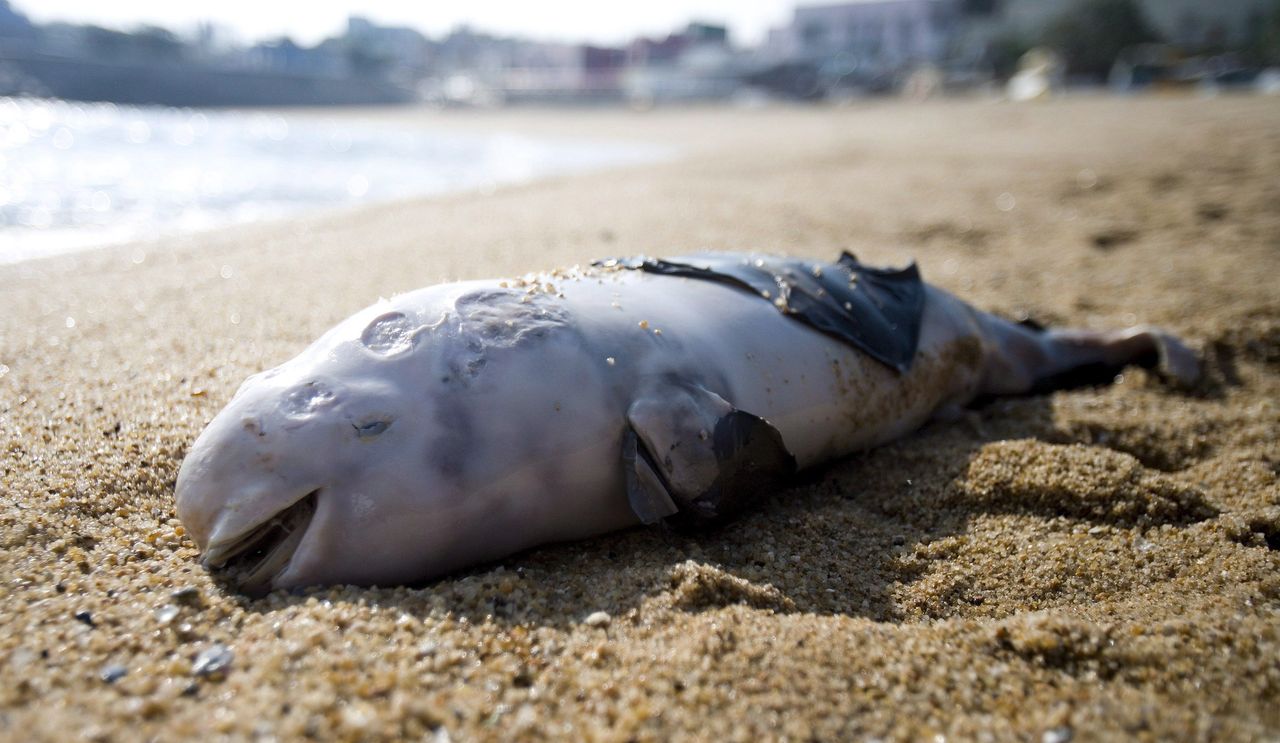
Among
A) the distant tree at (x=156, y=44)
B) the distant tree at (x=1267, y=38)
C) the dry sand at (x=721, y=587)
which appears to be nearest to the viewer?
the dry sand at (x=721, y=587)

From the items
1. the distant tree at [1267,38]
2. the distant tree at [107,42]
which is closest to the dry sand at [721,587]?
the distant tree at [1267,38]

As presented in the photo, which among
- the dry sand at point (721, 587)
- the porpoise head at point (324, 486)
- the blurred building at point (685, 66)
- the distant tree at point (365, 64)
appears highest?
the distant tree at point (365, 64)

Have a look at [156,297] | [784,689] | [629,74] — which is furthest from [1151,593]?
[629,74]

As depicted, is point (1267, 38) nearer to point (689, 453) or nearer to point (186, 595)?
point (689, 453)

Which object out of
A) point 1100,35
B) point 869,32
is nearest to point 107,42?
point 1100,35

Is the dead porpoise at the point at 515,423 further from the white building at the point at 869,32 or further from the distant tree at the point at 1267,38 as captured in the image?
the white building at the point at 869,32

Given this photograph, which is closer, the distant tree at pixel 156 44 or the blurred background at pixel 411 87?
the blurred background at pixel 411 87

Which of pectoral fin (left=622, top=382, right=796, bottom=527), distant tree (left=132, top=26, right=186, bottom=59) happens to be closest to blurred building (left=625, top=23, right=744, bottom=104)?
distant tree (left=132, top=26, right=186, bottom=59)
